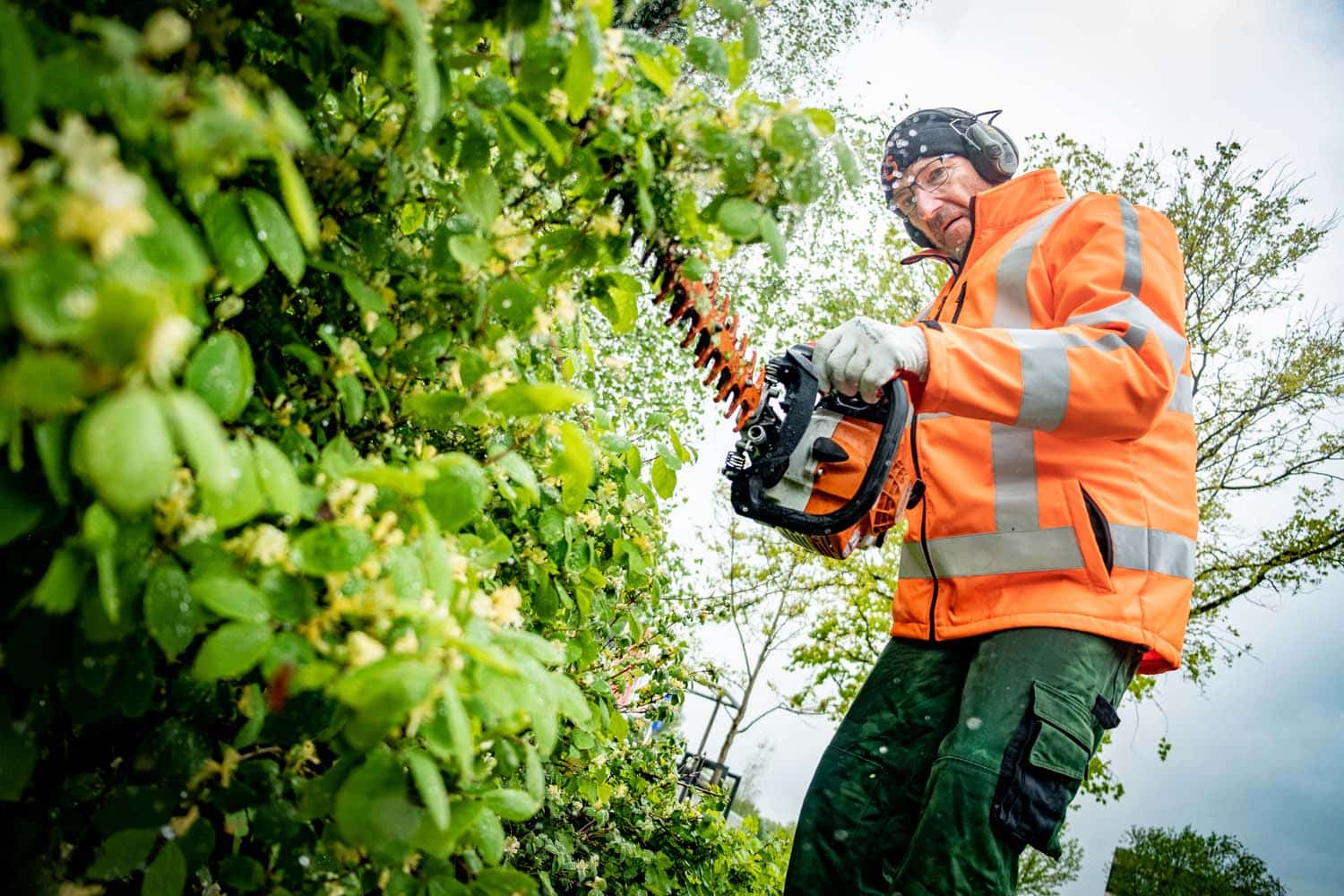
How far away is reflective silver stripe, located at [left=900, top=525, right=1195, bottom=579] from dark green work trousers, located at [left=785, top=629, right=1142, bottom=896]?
6.6 inches

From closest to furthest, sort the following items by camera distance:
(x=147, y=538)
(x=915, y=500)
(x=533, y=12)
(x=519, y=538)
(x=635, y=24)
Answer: (x=147, y=538) → (x=533, y=12) → (x=519, y=538) → (x=915, y=500) → (x=635, y=24)

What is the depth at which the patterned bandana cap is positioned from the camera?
2.90 metres

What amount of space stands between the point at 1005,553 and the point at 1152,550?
33cm

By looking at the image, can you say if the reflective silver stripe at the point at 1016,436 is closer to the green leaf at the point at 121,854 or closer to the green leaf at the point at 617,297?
the green leaf at the point at 617,297

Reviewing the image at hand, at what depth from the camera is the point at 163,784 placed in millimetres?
934

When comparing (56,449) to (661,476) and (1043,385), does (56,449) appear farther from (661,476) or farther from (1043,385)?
(1043,385)

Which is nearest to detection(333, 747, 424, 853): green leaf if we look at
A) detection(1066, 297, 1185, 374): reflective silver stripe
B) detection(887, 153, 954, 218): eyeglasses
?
detection(1066, 297, 1185, 374): reflective silver stripe

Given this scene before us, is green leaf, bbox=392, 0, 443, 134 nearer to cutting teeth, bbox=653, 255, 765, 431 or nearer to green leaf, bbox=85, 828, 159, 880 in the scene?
green leaf, bbox=85, 828, 159, 880

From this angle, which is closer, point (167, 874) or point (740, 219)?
point (167, 874)

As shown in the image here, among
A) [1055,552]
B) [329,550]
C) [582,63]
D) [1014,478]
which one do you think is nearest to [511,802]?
[329,550]

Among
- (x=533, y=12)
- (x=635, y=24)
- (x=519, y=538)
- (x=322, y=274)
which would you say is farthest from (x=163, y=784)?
(x=635, y=24)

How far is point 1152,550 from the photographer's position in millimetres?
1914

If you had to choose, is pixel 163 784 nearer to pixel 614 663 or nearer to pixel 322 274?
pixel 322 274

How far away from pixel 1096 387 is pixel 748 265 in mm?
10160
